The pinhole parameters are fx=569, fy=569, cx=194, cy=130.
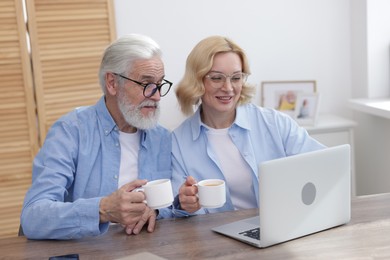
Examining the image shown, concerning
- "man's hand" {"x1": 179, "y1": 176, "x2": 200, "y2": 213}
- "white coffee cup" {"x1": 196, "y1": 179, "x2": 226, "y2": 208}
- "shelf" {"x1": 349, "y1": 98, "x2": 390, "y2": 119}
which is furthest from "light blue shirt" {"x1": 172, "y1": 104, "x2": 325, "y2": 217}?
"shelf" {"x1": 349, "y1": 98, "x2": 390, "y2": 119}

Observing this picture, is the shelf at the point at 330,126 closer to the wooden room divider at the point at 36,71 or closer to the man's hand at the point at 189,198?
the wooden room divider at the point at 36,71

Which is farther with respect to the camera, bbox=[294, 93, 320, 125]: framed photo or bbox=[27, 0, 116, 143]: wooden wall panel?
bbox=[294, 93, 320, 125]: framed photo

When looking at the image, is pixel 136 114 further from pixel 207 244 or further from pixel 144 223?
pixel 207 244

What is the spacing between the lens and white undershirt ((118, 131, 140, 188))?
6.98 ft

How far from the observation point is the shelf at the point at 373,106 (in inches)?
124

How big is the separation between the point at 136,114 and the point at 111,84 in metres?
0.18

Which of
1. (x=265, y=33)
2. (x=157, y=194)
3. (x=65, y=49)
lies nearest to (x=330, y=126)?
(x=265, y=33)

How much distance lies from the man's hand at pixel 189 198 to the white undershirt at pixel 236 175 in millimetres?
386

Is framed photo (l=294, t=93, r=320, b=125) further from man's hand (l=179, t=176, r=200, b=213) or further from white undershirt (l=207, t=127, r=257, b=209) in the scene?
man's hand (l=179, t=176, r=200, b=213)

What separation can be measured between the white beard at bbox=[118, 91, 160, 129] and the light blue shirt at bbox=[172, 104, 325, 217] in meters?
0.18

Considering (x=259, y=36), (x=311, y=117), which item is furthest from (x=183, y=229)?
(x=259, y=36)

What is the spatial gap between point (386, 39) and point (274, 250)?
2419 millimetres

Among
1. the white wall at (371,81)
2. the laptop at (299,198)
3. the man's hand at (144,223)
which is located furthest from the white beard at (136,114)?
the white wall at (371,81)

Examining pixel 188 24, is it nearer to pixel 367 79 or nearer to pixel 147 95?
pixel 367 79
